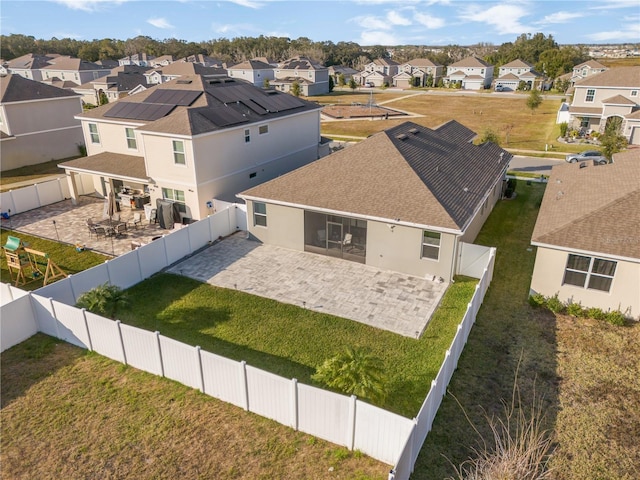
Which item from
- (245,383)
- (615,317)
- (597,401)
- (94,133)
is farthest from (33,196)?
(615,317)

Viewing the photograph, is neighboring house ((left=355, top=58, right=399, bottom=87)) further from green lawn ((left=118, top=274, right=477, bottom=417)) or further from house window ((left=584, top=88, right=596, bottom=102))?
green lawn ((left=118, top=274, right=477, bottom=417))

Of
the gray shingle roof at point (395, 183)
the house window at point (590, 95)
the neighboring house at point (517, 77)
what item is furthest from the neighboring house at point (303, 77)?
the gray shingle roof at point (395, 183)

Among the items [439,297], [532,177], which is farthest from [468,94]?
[439,297]

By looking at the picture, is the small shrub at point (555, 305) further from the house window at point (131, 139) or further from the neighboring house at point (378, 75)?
the neighboring house at point (378, 75)

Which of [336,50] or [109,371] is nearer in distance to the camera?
[109,371]

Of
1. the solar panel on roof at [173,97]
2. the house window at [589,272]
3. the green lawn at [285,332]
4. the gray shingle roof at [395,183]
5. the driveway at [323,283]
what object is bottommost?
the green lawn at [285,332]

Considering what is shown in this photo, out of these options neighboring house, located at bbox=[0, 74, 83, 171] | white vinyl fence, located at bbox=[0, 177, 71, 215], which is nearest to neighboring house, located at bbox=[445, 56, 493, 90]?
neighboring house, located at bbox=[0, 74, 83, 171]

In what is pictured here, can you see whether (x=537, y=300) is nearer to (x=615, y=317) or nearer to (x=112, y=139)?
(x=615, y=317)

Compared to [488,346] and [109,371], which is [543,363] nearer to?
[488,346]
